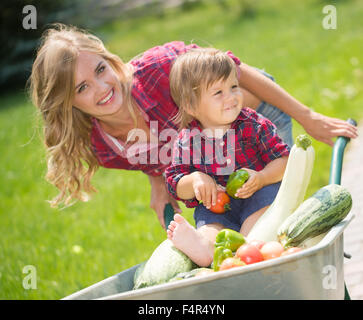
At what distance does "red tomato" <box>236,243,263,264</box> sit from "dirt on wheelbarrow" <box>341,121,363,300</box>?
141 cm

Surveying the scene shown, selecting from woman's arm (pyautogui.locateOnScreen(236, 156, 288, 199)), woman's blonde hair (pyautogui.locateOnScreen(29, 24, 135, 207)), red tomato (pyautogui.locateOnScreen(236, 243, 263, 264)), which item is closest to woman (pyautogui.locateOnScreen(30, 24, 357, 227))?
woman's blonde hair (pyautogui.locateOnScreen(29, 24, 135, 207))

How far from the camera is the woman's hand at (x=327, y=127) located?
2514 mm

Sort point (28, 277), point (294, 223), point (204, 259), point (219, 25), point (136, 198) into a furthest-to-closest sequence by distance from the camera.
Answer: point (219, 25)
point (136, 198)
point (28, 277)
point (204, 259)
point (294, 223)

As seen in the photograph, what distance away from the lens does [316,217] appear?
1.83 meters

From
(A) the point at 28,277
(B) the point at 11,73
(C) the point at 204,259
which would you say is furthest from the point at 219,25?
(C) the point at 204,259

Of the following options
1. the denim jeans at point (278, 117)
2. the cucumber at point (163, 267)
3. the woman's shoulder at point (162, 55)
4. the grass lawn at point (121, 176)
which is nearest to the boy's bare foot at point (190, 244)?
the cucumber at point (163, 267)

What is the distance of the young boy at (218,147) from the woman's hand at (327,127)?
1.10ft

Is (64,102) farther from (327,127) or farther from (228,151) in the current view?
(327,127)

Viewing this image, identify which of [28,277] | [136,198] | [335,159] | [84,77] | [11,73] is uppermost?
[11,73]

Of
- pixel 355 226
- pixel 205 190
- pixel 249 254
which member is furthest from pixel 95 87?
pixel 355 226

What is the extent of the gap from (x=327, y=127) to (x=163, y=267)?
1.16m
